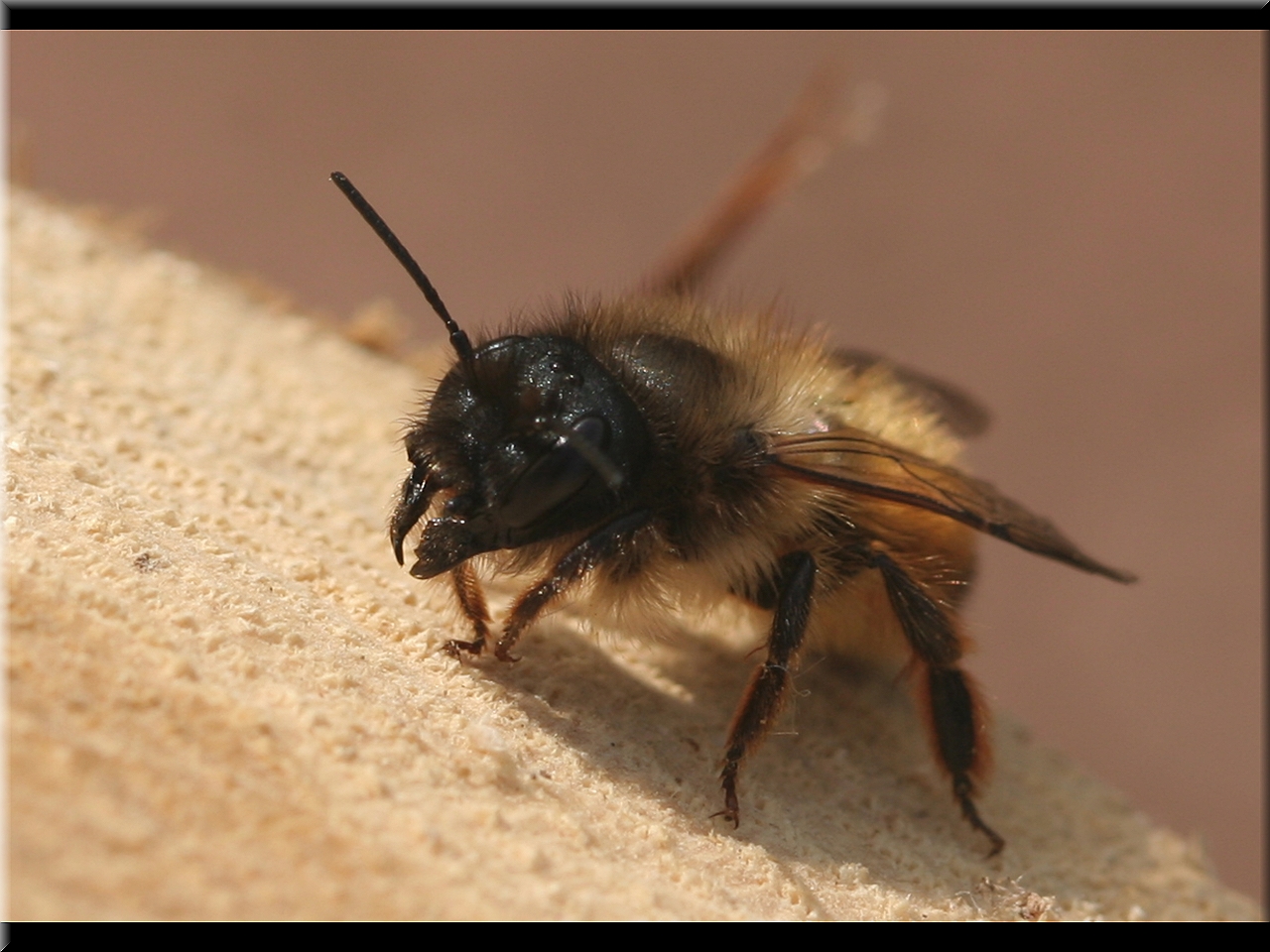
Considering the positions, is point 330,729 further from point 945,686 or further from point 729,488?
point 945,686

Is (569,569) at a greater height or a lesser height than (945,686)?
lesser

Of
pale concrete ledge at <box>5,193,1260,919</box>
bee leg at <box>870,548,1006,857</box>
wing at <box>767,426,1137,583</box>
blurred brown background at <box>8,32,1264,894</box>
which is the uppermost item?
blurred brown background at <box>8,32,1264,894</box>

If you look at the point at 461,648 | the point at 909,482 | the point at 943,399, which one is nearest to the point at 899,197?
the point at 943,399

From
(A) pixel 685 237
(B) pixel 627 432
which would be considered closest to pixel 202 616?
(B) pixel 627 432

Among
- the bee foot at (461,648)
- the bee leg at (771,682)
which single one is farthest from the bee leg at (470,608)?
the bee leg at (771,682)

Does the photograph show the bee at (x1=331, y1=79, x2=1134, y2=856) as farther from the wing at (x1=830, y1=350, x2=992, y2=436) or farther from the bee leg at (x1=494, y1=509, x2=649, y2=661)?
the wing at (x1=830, y1=350, x2=992, y2=436)

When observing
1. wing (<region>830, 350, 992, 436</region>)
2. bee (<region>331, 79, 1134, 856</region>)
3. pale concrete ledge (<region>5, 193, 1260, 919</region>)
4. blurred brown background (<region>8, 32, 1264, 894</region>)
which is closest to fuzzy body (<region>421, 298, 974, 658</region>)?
bee (<region>331, 79, 1134, 856</region>)
